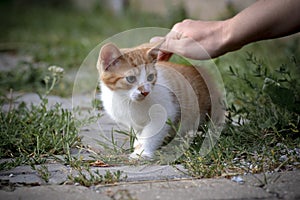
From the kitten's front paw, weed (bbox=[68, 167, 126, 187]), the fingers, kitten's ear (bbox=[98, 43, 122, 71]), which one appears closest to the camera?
weed (bbox=[68, 167, 126, 187])

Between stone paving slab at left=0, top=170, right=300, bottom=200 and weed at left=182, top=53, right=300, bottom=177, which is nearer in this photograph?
stone paving slab at left=0, top=170, right=300, bottom=200

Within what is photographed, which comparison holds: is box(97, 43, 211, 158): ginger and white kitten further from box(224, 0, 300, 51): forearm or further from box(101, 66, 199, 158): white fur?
box(224, 0, 300, 51): forearm

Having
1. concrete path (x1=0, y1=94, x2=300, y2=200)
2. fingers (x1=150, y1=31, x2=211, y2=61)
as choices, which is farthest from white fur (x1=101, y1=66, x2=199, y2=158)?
concrete path (x1=0, y1=94, x2=300, y2=200)

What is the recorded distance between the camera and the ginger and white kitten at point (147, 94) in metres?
2.50

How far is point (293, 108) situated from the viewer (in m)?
2.59

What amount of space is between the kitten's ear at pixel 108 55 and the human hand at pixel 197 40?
30cm

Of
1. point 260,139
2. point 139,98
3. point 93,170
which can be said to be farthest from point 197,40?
point 93,170

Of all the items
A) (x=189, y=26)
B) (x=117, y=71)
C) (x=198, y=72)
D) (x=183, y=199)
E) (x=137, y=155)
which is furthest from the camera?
(x=198, y=72)

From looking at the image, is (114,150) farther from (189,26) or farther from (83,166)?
(189,26)

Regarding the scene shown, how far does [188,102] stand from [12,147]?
89 cm

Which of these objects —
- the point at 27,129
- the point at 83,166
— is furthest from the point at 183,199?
the point at 27,129

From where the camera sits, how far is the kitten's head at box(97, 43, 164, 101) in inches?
97.2

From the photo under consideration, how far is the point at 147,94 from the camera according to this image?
8.21ft

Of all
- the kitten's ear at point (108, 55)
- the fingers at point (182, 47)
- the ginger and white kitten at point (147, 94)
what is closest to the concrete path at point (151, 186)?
the ginger and white kitten at point (147, 94)
